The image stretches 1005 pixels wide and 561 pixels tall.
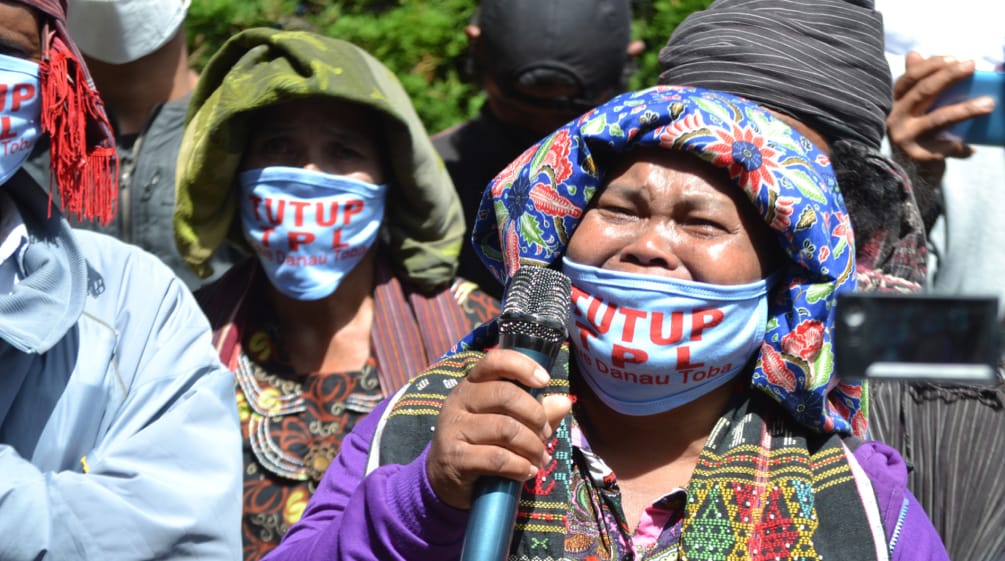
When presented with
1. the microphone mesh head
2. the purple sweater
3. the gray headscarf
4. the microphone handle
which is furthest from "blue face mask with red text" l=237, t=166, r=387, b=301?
the microphone handle

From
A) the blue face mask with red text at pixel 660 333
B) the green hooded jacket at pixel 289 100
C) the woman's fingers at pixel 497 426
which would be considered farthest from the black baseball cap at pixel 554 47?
the woman's fingers at pixel 497 426

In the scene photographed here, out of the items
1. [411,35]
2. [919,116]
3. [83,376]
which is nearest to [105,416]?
[83,376]

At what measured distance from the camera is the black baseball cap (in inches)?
205

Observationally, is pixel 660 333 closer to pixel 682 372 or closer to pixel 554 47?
pixel 682 372

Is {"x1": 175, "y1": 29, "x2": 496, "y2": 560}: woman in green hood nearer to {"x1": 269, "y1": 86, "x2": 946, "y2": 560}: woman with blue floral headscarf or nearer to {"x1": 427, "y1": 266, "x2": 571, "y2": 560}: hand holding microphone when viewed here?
{"x1": 269, "y1": 86, "x2": 946, "y2": 560}: woman with blue floral headscarf

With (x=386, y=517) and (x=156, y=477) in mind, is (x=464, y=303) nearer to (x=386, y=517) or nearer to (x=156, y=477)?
(x=156, y=477)

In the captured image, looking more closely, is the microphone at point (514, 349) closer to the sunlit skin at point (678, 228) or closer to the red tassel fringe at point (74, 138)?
the sunlit skin at point (678, 228)

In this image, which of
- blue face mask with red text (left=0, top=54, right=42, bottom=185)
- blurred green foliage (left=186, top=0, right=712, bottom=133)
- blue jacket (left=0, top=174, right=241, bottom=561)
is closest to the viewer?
blue jacket (left=0, top=174, right=241, bottom=561)

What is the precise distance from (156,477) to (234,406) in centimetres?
36

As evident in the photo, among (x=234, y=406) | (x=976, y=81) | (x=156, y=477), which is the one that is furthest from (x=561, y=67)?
(x=976, y=81)

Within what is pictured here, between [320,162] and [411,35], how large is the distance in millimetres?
2820

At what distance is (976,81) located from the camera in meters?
1.64

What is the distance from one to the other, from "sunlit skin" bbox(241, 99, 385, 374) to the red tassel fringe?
0.87 m

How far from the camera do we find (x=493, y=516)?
82.5 inches
